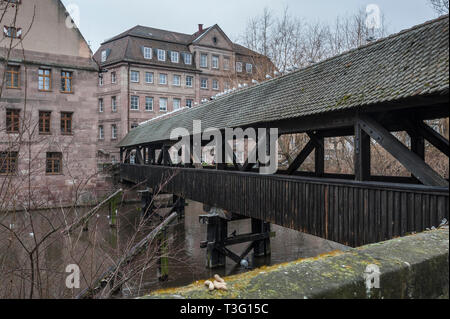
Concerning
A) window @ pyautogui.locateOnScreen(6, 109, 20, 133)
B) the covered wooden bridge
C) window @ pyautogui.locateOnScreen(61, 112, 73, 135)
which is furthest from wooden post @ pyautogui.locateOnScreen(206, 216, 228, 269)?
window @ pyautogui.locateOnScreen(61, 112, 73, 135)

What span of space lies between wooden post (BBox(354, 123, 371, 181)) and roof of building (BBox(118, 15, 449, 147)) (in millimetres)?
504

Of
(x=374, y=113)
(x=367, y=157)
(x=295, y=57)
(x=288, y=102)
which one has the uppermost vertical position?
(x=295, y=57)

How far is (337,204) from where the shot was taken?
6.05 metres

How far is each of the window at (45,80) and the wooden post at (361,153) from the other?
2038 cm

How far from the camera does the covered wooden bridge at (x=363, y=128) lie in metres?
4.73

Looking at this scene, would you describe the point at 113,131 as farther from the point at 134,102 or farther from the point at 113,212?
the point at 113,212

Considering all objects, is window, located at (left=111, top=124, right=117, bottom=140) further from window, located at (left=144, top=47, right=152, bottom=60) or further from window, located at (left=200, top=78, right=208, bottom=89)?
window, located at (left=200, top=78, right=208, bottom=89)

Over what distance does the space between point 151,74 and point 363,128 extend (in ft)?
103

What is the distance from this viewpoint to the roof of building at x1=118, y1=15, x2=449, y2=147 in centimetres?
486

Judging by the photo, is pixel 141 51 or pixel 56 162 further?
pixel 141 51

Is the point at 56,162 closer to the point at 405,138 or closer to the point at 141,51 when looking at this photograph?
the point at 141,51

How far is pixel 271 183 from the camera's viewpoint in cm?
798

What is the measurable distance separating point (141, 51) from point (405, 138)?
88.1 feet

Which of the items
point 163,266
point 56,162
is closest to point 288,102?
point 163,266
